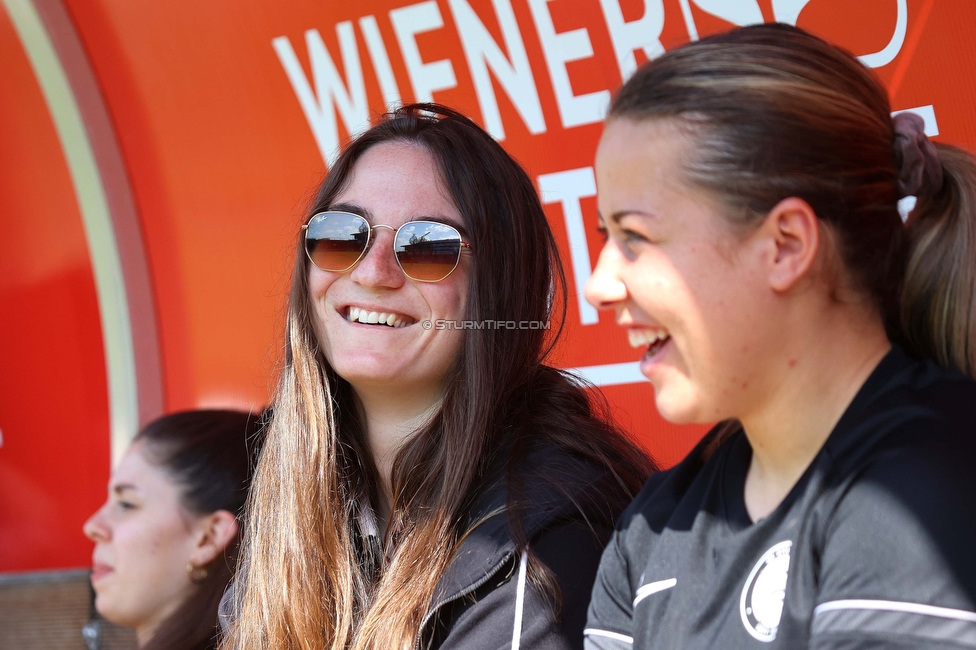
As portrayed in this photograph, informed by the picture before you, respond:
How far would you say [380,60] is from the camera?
3.23 m

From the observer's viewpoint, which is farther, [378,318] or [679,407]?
[378,318]

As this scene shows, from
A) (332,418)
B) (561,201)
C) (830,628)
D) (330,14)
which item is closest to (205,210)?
(330,14)

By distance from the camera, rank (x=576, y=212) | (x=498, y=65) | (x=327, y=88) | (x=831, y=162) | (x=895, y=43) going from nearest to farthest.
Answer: (x=831, y=162) < (x=895, y=43) < (x=576, y=212) < (x=498, y=65) < (x=327, y=88)

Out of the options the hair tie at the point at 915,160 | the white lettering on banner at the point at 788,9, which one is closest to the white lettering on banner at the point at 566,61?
the white lettering on banner at the point at 788,9

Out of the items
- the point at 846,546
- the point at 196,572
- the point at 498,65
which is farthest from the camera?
the point at 498,65

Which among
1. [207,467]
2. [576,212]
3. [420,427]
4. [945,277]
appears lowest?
[207,467]

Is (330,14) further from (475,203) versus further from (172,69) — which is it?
(475,203)

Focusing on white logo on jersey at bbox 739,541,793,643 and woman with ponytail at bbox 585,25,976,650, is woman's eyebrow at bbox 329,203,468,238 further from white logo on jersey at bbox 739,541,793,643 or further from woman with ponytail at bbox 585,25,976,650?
white logo on jersey at bbox 739,541,793,643

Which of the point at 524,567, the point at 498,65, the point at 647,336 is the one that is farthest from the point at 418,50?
the point at 647,336

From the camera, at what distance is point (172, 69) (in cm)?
382

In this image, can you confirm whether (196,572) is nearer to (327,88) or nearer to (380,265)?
(380,265)

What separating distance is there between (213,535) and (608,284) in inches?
68.8

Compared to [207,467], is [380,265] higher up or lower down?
higher up

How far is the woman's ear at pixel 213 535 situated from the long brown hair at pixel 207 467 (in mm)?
18
